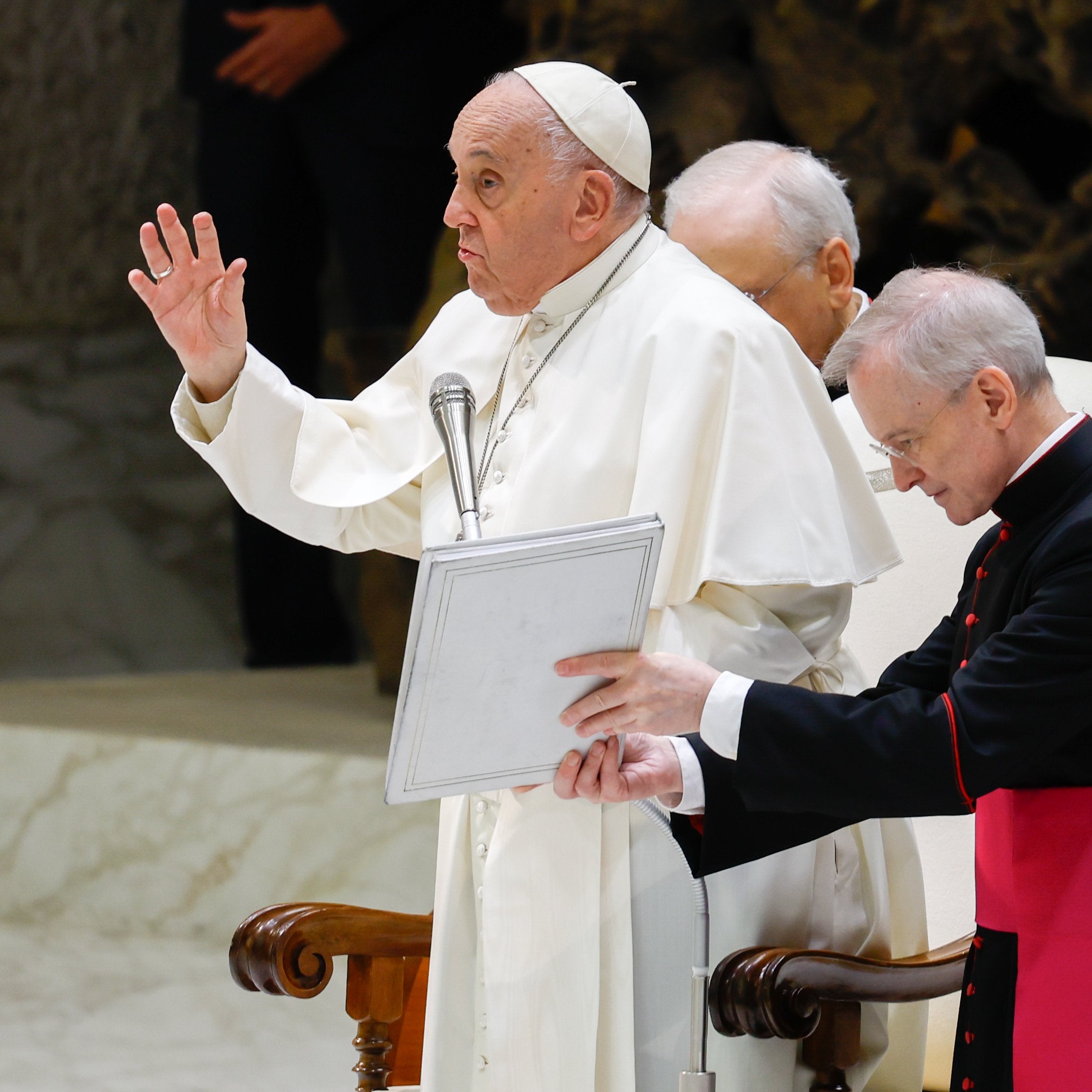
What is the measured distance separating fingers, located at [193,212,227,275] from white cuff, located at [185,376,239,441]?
21cm

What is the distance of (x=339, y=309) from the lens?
6953 mm

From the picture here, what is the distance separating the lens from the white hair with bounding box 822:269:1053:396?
1941 millimetres

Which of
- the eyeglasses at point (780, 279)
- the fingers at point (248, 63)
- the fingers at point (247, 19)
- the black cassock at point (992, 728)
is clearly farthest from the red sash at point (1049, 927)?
the fingers at point (247, 19)

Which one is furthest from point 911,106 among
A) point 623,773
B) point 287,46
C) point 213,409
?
point 623,773

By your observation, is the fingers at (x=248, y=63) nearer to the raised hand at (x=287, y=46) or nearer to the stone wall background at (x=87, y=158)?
the raised hand at (x=287, y=46)

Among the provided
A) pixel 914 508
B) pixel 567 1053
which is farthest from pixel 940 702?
pixel 914 508

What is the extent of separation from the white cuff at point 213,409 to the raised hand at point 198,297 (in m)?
0.03

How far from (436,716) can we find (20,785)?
377 cm

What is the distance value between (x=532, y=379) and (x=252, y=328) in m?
4.35

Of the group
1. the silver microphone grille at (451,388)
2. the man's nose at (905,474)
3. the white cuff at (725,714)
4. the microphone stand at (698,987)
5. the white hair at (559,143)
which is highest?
the white hair at (559,143)

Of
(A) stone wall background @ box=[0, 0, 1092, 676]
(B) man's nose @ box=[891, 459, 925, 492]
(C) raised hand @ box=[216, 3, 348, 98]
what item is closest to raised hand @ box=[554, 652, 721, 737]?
(B) man's nose @ box=[891, 459, 925, 492]

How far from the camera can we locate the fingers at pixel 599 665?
6.27 feet

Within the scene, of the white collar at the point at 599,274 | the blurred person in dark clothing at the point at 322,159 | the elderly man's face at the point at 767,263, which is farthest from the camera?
the blurred person in dark clothing at the point at 322,159

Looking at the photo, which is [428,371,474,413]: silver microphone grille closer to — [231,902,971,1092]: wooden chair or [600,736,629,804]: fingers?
[600,736,629,804]: fingers
